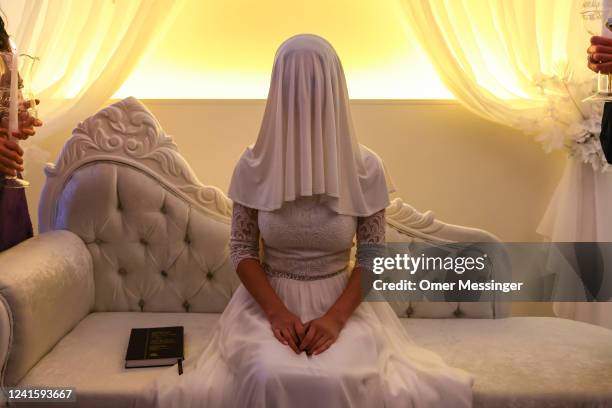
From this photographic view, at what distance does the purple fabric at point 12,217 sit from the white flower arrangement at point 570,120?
2248 millimetres

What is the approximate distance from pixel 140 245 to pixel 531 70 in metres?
1.96

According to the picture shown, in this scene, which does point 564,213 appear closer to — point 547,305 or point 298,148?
point 547,305

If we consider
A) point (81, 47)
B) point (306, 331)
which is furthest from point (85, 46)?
point (306, 331)

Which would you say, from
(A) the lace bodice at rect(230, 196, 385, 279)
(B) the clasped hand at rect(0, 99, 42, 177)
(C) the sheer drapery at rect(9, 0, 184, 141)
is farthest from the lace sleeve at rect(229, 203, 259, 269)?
(C) the sheer drapery at rect(9, 0, 184, 141)

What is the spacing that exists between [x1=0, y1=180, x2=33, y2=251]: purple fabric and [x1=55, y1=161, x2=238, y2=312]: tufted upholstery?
242 mm

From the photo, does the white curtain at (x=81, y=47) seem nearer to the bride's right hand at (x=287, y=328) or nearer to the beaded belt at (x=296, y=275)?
the beaded belt at (x=296, y=275)

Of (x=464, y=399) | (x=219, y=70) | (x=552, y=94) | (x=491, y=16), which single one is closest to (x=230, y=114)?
(x=219, y=70)

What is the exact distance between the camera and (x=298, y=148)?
2234 mm

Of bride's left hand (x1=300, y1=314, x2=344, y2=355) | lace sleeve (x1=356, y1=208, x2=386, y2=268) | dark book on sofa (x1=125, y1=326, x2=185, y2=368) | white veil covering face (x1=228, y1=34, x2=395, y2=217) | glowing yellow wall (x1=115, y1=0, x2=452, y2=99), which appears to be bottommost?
dark book on sofa (x1=125, y1=326, x2=185, y2=368)

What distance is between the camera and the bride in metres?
1.94

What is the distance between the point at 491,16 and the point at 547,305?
1.50 meters

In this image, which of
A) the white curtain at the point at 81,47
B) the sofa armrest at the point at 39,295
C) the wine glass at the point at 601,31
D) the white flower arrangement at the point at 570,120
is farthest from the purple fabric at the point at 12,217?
the white flower arrangement at the point at 570,120

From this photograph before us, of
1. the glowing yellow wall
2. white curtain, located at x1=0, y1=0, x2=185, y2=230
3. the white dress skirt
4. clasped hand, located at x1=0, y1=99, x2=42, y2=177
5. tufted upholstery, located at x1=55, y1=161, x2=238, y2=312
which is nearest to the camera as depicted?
the white dress skirt

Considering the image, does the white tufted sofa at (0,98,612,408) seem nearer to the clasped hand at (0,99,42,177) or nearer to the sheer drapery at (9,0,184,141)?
the sheer drapery at (9,0,184,141)
